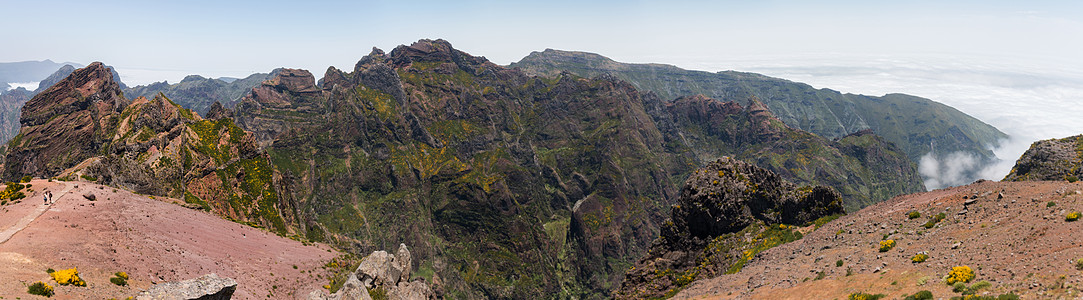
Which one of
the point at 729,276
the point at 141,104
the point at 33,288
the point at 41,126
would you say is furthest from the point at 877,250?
the point at 41,126

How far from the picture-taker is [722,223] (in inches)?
2427

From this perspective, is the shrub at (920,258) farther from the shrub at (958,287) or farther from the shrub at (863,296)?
the shrub at (958,287)

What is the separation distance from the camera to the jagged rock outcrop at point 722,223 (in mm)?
55188

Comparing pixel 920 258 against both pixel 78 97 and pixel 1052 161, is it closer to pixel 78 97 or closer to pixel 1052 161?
pixel 1052 161

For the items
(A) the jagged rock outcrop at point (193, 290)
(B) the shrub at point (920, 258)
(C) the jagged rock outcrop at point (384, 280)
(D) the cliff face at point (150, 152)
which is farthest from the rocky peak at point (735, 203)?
(D) the cliff face at point (150, 152)

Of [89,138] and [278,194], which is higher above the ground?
[89,138]

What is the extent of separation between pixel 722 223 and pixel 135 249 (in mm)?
72814

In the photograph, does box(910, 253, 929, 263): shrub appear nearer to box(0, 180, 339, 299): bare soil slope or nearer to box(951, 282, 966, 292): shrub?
box(951, 282, 966, 292): shrub

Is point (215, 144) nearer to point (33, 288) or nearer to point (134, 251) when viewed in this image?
point (134, 251)

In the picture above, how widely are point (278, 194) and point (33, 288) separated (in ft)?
302

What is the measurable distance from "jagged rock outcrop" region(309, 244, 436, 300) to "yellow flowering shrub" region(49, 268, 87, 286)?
52.4 ft

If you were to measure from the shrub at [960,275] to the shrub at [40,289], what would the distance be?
187ft

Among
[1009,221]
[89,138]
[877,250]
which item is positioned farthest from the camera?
[89,138]

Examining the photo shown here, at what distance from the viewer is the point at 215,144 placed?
354 ft
